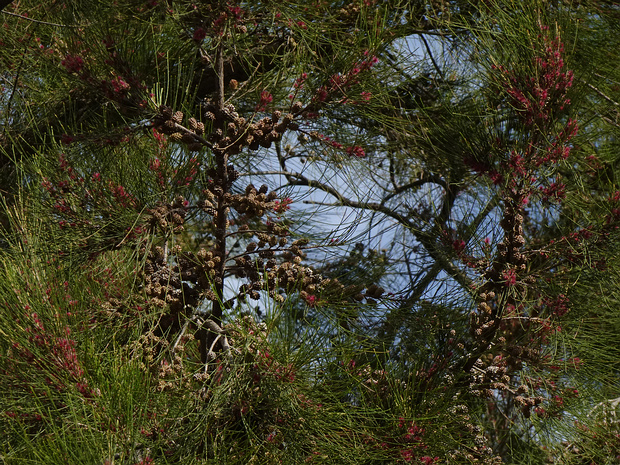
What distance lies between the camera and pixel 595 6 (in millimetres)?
1807

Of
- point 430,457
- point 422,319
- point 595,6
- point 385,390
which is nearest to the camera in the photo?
point 430,457

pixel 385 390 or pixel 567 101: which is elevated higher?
pixel 567 101

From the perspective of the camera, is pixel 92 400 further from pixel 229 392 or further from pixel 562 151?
pixel 562 151

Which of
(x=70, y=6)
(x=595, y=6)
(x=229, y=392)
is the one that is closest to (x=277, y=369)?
(x=229, y=392)

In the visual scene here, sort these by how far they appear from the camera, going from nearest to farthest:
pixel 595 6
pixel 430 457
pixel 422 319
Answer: pixel 430 457 < pixel 422 319 < pixel 595 6

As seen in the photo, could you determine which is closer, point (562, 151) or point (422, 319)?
point (562, 151)

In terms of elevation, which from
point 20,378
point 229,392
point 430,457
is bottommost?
point 20,378

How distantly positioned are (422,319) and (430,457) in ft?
1.24

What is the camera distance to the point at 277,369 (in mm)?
986

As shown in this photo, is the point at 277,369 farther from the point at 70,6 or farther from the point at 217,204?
the point at 70,6

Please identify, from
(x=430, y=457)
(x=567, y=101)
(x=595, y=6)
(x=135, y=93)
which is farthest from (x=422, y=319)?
(x=595, y=6)

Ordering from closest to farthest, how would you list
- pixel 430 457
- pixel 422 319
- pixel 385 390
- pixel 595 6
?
pixel 430 457 → pixel 385 390 → pixel 422 319 → pixel 595 6

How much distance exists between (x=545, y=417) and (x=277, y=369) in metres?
0.60

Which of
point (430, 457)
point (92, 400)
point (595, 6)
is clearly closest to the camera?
point (92, 400)
